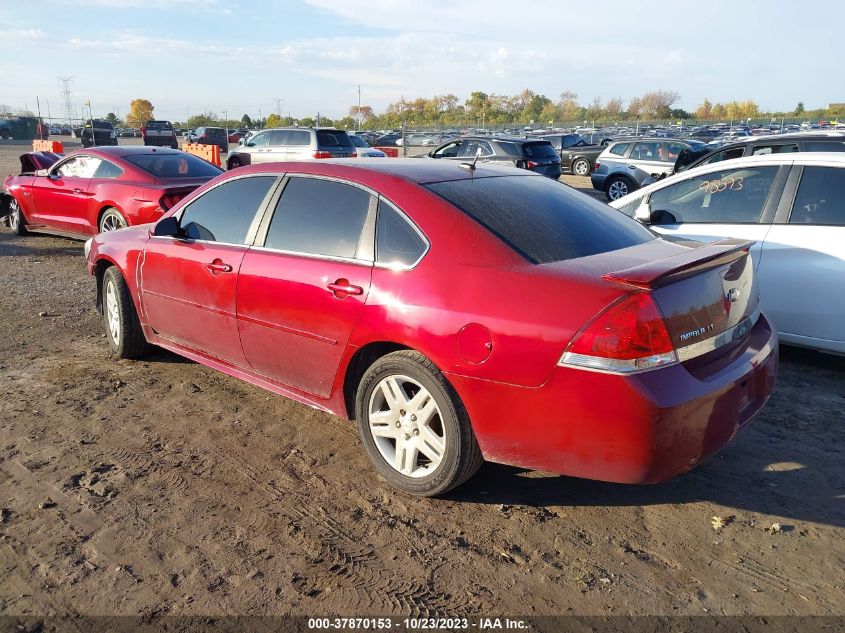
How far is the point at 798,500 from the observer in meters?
3.43

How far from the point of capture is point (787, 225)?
5266 millimetres

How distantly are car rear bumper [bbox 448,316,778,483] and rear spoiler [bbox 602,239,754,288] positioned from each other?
37 centimetres

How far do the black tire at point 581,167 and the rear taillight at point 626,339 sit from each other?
936 inches

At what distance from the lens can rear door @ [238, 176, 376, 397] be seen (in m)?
3.60

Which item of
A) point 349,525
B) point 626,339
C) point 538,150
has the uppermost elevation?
point 538,150

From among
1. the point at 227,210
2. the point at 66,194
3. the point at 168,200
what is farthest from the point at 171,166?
the point at 227,210

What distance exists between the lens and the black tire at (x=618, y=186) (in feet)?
57.2

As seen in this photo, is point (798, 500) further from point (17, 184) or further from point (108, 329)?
point (17, 184)

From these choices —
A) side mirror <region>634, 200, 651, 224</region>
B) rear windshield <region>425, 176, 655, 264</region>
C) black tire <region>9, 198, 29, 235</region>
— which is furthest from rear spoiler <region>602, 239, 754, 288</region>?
black tire <region>9, 198, 29, 235</region>

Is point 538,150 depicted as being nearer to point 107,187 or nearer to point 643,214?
point 107,187

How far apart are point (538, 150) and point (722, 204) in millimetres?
13122

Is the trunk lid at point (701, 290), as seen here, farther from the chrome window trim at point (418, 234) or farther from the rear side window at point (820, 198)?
the rear side window at point (820, 198)

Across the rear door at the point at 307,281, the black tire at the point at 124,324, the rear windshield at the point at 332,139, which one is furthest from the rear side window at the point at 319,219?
the rear windshield at the point at 332,139

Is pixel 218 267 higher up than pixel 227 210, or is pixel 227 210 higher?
pixel 227 210
